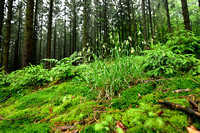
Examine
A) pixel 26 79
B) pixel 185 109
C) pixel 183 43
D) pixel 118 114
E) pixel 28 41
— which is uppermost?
pixel 28 41

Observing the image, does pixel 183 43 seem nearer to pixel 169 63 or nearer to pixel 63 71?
pixel 169 63

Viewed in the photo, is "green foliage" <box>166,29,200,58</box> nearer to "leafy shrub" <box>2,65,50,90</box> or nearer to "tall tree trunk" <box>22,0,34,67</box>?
"leafy shrub" <box>2,65,50,90</box>

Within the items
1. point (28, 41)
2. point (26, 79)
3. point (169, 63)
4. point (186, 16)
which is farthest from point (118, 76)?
point (186, 16)

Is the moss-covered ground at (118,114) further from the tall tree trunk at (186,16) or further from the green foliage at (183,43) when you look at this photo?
the tall tree trunk at (186,16)

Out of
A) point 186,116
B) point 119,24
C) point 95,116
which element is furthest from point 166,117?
point 119,24

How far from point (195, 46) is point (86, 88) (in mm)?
2935

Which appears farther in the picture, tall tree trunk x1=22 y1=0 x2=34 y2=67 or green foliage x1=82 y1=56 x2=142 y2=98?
tall tree trunk x1=22 y1=0 x2=34 y2=67

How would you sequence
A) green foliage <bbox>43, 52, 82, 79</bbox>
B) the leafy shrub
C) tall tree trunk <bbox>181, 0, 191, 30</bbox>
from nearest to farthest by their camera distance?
the leafy shrub < green foliage <bbox>43, 52, 82, 79</bbox> < tall tree trunk <bbox>181, 0, 191, 30</bbox>

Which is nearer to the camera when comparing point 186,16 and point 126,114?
point 126,114

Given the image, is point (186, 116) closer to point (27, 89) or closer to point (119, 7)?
point (27, 89)

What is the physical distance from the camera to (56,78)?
3.29m

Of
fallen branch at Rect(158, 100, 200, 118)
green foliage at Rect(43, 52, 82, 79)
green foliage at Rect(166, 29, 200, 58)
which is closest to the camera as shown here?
fallen branch at Rect(158, 100, 200, 118)

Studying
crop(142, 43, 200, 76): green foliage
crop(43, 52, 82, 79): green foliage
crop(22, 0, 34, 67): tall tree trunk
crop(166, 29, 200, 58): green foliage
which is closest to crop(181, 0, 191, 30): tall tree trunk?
crop(166, 29, 200, 58): green foliage

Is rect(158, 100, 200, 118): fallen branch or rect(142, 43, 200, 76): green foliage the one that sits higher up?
rect(142, 43, 200, 76): green foliage
